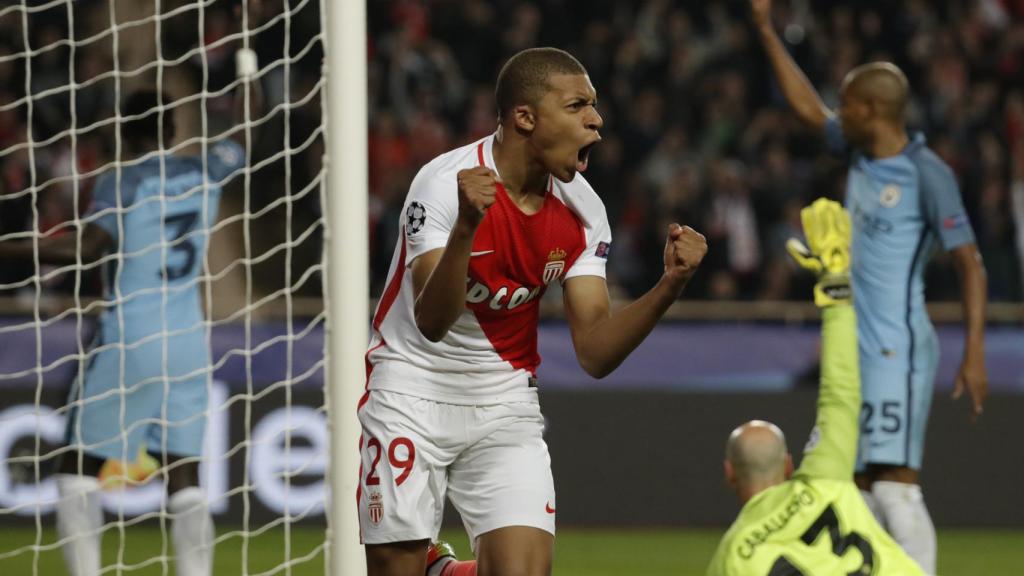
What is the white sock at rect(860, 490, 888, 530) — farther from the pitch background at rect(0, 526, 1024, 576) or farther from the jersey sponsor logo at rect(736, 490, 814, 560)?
the pitch background at rect(0, 526, 1024, 576)

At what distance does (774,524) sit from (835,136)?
282 centimetres

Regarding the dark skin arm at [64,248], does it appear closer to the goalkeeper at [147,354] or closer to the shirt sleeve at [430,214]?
the goalkeeper at [147,354]

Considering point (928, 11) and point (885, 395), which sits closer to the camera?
point (885, 395)

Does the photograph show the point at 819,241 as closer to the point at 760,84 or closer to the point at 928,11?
the point at 760,84

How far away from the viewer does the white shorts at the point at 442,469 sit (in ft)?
15.0

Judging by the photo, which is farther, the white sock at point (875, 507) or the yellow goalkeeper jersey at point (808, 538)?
the white sock at point (875, 507)

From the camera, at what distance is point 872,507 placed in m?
5.91

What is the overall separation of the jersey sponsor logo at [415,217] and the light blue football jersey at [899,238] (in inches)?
87.9

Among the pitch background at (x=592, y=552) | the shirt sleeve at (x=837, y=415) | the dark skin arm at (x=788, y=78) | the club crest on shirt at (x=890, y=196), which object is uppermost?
the dark skin arm at (x=788, y=78)

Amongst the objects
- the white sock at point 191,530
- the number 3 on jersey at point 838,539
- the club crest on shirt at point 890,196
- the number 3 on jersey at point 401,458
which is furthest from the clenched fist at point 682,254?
the white sock at point 191,530

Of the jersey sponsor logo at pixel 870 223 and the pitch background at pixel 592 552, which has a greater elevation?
the jersey sponsor logo at pixel 870 223

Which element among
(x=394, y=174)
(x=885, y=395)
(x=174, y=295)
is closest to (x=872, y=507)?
(x=885, y=395)

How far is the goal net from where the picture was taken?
610cm

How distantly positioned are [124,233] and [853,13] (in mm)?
10192
